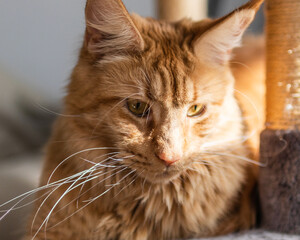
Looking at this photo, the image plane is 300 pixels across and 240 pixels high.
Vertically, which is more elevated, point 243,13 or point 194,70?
point 243,13

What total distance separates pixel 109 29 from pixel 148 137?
0.34 metres

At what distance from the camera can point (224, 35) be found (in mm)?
1115

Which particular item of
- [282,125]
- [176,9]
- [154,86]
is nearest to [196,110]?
[154,86]

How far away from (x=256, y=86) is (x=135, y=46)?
665 millimetres

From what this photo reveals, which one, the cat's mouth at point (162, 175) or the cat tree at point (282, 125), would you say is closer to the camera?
the cat's mouth at point (162, 175)

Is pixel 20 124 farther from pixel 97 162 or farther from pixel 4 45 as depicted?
pixel 97 162

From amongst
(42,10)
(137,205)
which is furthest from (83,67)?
(42,10)

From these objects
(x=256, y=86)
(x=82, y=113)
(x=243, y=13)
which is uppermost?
(x=243, y=13)

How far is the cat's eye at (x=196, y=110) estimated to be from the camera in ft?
3.61

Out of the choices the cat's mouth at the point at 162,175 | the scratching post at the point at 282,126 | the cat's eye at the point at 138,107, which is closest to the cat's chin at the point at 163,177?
the cat's mouth at the point at 162,175

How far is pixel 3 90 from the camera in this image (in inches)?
90.9

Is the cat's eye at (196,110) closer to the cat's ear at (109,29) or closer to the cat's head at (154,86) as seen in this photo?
the cat's head at (154,86)

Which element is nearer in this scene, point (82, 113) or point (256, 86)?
point (82, 113)

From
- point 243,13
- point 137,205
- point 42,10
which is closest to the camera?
point 243,13
